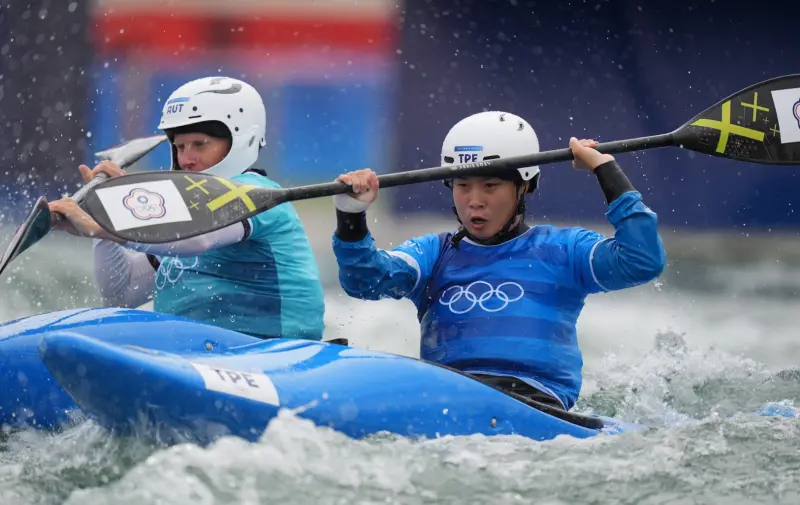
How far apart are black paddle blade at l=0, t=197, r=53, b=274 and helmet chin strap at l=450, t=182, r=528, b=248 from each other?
1.35 m

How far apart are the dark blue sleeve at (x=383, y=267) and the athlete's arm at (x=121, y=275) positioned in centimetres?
114

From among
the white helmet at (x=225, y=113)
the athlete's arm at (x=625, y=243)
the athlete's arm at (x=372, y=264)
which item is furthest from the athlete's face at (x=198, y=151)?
the athlete's arm at (x=625, y=243)

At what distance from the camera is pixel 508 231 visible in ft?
13.4

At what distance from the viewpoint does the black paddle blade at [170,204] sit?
3805mm

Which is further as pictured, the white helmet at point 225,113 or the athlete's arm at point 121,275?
the athlete's arm at point 121,275

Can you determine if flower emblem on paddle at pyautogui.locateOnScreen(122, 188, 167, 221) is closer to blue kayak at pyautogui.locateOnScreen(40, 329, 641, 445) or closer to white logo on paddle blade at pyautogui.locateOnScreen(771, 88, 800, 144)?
blue kayak at pyautogui.locateOnScreen(40, 329, 641, 445)

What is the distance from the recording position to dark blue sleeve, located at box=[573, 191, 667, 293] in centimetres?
381

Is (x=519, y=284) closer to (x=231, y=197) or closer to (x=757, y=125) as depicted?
(x=231, y=197)

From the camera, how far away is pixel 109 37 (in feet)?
26.9

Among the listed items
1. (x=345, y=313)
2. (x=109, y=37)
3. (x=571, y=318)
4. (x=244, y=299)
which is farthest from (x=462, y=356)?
(x=109, y=37)

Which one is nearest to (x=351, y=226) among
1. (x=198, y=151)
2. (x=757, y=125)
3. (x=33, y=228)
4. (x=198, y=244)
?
(x=198, y=244)

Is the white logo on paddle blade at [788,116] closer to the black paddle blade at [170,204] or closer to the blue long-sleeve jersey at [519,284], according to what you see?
the blue long-sleeve jersey at [519,284]

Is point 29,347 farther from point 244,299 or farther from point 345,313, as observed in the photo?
point 345,313

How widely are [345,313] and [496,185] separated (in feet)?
11.9
